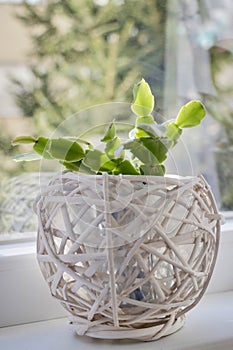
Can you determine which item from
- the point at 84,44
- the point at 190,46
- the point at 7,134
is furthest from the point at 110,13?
the point at 7,134

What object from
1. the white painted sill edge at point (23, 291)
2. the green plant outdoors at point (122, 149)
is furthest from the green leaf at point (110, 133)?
the white painted sill edge at point (23, 291)

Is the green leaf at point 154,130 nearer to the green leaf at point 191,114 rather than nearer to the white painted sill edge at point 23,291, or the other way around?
the green leaf at point 191,114

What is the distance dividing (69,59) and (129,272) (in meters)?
0.47

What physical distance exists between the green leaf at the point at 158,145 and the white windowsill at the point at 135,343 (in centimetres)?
26

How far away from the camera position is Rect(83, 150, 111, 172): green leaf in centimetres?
88

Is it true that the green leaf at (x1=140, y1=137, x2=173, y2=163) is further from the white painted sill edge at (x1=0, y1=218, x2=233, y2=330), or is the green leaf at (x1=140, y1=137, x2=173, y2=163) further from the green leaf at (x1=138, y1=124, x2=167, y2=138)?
the white painted sill edge at (x1=0, y1=218, x2=233, y2=330)

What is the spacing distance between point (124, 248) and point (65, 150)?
0.50 feet

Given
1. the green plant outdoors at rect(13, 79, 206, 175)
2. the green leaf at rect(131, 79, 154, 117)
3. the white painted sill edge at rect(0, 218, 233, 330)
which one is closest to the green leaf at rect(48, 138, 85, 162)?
the green plant outdoors at rect(13, 79, 206, 175)

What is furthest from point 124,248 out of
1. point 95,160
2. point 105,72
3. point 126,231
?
point 105,72

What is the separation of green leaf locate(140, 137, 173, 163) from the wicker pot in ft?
0.13

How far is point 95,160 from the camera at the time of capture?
879 mm

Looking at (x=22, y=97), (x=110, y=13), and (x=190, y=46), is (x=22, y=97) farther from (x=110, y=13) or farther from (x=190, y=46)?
(x=190, y=46)

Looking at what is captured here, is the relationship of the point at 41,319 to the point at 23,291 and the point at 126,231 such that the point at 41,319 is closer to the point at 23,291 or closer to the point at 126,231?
the point at 23,291

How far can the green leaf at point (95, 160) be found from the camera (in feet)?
2.87
